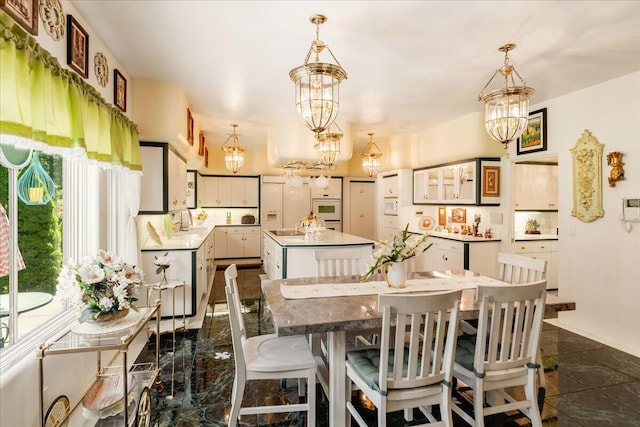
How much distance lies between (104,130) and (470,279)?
3.10 metres

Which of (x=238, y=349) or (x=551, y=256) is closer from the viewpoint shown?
(x=238, y=349)

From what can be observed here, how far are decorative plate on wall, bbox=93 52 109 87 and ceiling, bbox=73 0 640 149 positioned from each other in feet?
0.57

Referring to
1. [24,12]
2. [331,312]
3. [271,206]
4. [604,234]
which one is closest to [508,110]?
[331,312]

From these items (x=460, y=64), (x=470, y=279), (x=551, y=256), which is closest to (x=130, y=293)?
(x=470, y=279)

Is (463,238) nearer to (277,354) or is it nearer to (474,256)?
(474,256)

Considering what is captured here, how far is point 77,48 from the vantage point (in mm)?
2365

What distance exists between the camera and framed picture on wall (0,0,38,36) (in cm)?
154

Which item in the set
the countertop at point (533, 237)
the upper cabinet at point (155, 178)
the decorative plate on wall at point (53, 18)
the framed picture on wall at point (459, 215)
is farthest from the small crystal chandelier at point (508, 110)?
the framed picture on wall at point (459, 215)

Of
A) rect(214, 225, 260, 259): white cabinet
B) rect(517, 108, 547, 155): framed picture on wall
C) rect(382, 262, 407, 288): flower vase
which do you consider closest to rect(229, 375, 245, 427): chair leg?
rect(382, 262, 407, 288): flower vase

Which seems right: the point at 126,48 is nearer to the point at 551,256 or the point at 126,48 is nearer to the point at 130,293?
the point at 130,293

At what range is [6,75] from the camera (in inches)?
56.4

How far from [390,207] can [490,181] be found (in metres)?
2.53

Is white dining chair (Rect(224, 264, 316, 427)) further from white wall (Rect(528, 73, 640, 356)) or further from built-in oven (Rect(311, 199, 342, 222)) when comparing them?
built-in oven (Rect(311, 199, 342, 222))

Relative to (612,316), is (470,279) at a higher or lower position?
higher
